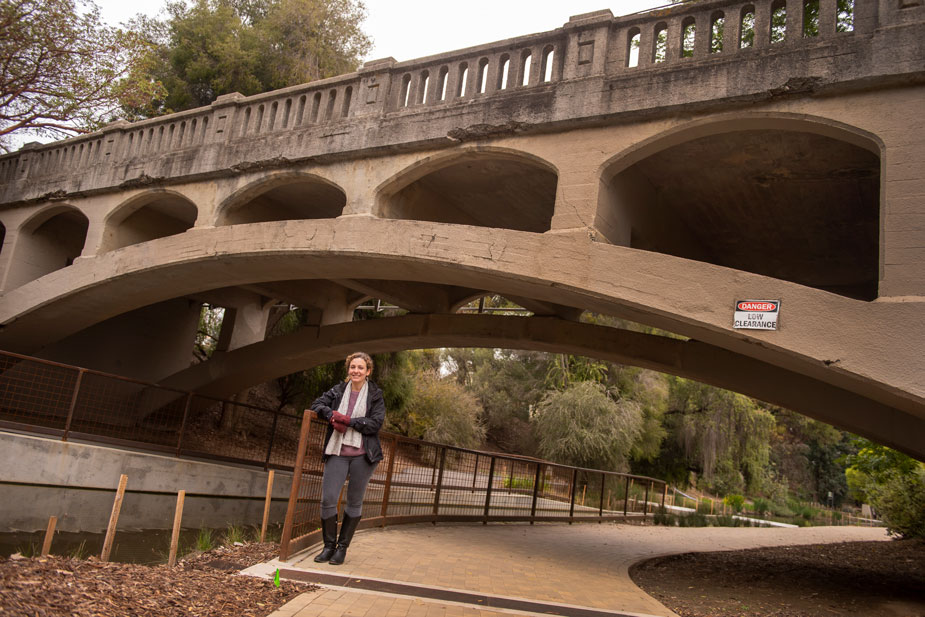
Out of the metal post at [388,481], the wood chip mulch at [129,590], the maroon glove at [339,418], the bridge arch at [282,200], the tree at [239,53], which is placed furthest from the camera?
the tree at [239,53]

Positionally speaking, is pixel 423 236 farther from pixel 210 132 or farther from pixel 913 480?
pixel 913 480

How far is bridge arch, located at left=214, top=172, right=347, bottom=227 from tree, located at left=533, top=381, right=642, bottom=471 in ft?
35.8

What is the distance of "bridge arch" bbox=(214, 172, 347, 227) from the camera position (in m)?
10.3

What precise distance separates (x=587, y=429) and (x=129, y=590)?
17741 mm

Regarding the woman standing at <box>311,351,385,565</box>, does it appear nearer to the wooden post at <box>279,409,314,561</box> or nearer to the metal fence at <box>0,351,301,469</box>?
the wooden post at <box>279,409,314,561</box>

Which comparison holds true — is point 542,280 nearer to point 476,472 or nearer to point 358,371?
point 358,371

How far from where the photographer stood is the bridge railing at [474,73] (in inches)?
273

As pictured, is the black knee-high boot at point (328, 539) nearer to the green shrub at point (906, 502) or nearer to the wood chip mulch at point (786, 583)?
the wood chip mulch at point (786, 583)

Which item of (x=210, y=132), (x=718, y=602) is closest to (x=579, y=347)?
(x=718, y=602)

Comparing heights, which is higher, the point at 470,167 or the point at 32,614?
the point at 470,167

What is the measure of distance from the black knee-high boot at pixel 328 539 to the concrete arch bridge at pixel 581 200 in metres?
3.37

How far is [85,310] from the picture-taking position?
12.3 m

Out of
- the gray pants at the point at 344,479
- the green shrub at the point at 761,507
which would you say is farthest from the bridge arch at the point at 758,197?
the green shrub at the point at 761,507

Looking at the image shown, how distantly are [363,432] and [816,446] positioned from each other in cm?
4307
